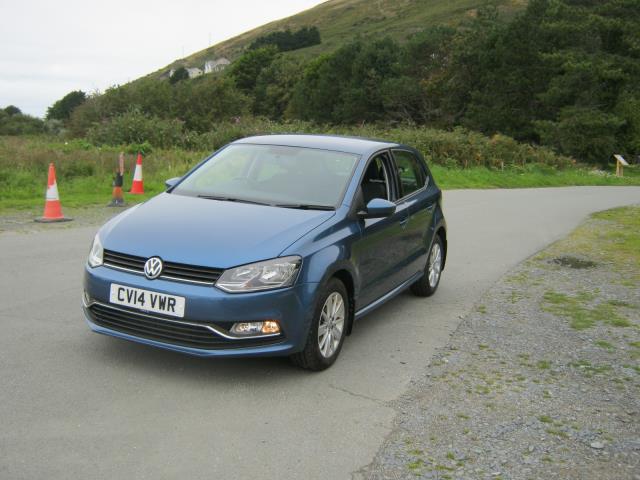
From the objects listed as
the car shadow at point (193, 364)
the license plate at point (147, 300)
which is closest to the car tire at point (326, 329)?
the car shadow at point (193, 364)

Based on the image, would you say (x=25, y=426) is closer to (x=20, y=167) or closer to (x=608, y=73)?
(x=20, y=167)

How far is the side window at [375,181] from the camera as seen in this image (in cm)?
660

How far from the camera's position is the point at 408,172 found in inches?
307

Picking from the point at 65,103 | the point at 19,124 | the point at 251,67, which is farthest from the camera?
the point at 65,103

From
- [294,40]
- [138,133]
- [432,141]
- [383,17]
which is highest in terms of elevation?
[383,17]

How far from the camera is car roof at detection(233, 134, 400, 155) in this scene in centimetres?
692

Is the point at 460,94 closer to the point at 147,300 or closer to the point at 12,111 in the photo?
the point at 12,111

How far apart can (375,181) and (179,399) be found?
291 cm

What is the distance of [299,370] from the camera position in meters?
5.57

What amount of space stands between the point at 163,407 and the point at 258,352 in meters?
0.75

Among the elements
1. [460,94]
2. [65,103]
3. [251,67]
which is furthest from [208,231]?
[65,103]

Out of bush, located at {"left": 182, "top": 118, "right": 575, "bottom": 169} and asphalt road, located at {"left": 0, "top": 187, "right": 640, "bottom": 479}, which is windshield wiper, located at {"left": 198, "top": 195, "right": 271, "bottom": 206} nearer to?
asphalt road, located at {"left": 0, "top": 187, "right": 640, "bottom": 479}

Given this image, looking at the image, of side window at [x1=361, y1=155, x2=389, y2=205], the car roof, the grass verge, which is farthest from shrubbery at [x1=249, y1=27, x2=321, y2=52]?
side window at [x1=361, y1=155, x2=389, y2=205]

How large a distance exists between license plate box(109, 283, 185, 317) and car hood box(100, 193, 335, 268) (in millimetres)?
257
